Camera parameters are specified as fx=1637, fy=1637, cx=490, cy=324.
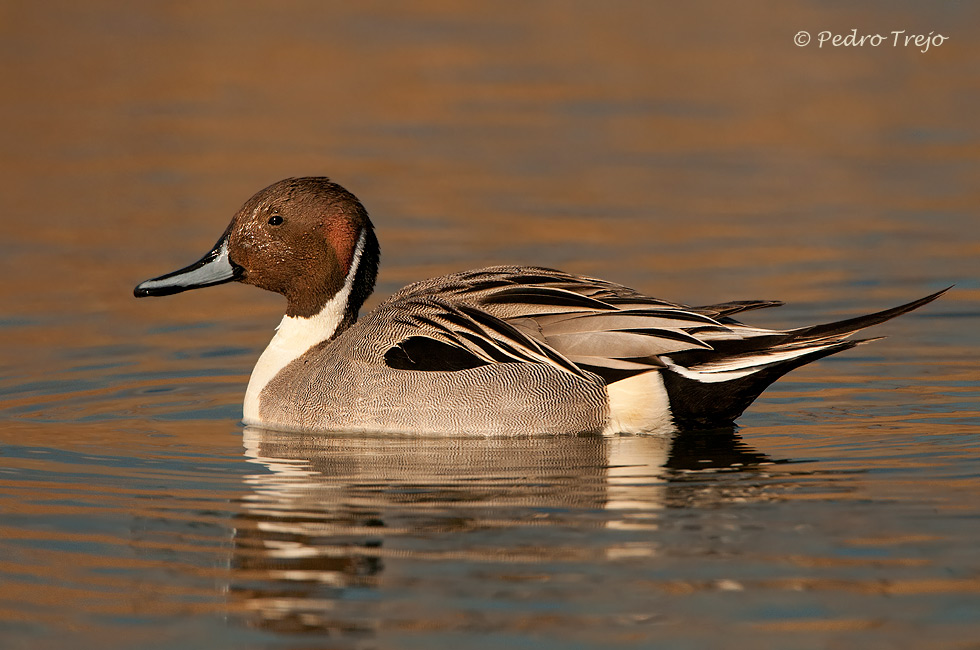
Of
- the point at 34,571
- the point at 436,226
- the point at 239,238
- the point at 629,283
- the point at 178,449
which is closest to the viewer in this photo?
the point at 34,571

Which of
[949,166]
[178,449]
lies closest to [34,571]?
[178,449]

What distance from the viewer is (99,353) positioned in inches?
361

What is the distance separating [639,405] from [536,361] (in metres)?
0.50

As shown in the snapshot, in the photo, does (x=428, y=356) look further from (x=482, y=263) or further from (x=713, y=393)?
(x=482, y=263)

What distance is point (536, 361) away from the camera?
24.0ft

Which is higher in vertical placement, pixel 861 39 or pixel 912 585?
pixel 861 39

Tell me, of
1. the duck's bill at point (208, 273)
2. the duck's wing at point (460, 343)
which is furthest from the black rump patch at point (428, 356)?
the duck's bill at point (208, 273)

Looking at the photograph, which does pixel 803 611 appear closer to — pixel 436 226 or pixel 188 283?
pixel 188 283

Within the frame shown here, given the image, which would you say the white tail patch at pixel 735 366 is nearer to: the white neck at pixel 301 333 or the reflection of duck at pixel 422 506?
the reflection of duck at pixel 422 506

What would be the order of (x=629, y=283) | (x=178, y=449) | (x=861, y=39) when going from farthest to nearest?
(x=861, y=39), (x=629, y=283), (x=178, y=449)

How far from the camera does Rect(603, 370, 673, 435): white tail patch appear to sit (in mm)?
7289

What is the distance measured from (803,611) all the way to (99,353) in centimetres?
527

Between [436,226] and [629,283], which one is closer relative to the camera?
[629,283]

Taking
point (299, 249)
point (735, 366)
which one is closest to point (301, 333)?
point (299, 249)
